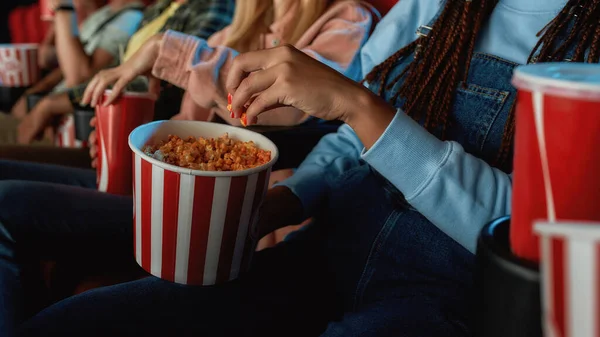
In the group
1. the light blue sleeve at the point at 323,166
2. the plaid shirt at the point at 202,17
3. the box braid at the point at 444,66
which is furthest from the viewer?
the plaid shirt at the point at 202,17

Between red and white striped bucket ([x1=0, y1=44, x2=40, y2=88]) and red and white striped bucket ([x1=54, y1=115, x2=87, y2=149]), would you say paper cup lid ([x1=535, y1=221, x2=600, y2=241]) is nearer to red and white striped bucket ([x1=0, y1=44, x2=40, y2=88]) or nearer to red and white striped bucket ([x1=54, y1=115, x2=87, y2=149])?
red and white striped bucket ([x1=54, y1=115, x2=87, y2=149])

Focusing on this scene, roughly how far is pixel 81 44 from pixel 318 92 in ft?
5.72

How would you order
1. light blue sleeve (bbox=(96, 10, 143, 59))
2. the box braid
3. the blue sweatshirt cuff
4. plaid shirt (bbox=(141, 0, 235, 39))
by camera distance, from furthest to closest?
light blue sleeve (bbox=(96, 10, 143, 59)), plaid shirt (bbox=(141, 0, 235, 39)), the box braid, the blue sweatshirt cuff

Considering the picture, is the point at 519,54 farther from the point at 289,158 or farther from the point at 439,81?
the point at 289,158

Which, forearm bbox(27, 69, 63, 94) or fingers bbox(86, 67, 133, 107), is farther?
forearm bbox(27, 69, 63, 94)

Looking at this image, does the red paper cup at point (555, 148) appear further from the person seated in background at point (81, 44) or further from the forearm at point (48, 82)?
the forearm at point (48, 82)

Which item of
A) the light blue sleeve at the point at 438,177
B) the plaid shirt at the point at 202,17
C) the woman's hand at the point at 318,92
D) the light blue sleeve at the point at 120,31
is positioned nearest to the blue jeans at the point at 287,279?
the light blue sleeve at the point at 438,177

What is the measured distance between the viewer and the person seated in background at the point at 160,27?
1.71m

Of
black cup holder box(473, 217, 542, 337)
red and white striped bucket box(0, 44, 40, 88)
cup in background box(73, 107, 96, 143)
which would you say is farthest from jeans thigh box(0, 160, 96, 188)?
red and white striped bucket box(0, 44, 40, 88)

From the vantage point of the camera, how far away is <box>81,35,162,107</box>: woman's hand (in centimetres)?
102

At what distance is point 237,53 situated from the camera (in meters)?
1.23

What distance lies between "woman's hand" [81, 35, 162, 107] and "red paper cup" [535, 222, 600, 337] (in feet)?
2.82

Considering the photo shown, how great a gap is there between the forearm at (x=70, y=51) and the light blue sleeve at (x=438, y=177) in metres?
1.75

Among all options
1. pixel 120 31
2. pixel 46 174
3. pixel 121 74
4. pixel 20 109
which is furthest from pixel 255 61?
pixel 20 109
